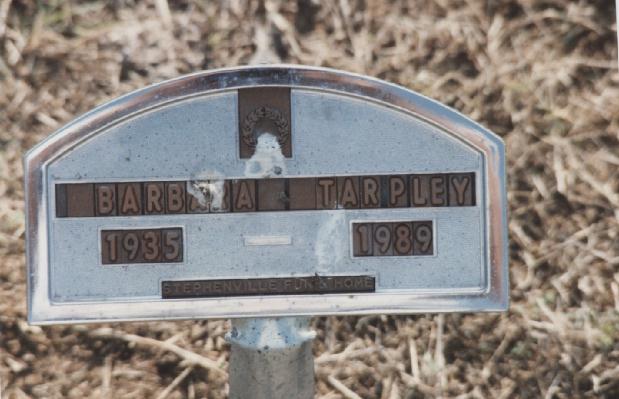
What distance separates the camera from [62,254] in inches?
72.5

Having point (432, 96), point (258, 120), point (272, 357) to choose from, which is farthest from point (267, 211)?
point (432, 96)

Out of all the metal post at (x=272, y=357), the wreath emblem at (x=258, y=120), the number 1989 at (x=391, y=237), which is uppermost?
the wreath emblem at (x=258, y=120)

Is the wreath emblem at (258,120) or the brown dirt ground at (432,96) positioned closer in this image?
the wreath emblem at (258,120)

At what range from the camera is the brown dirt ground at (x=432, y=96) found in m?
2.67

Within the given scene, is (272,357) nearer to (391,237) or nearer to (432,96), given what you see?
(391,237)

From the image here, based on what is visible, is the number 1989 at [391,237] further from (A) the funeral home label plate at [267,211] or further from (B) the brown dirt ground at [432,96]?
(B) the brown dirt ground at [432,96]

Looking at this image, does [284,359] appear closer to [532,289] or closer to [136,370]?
[136,370]

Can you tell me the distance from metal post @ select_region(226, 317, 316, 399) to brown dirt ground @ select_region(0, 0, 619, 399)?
0.73m

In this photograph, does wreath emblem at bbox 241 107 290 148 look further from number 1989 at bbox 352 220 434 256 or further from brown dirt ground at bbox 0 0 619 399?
brown dirt ground at bbox 0 0 619 399

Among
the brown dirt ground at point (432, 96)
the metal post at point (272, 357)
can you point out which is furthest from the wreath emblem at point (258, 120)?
→ the brown dirt ground at point (432, 96)

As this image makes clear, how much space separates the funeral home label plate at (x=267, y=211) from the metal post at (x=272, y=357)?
7cm

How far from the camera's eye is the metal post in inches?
74.5

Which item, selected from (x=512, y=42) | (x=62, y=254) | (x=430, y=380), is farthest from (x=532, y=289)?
(x=62, y=254)

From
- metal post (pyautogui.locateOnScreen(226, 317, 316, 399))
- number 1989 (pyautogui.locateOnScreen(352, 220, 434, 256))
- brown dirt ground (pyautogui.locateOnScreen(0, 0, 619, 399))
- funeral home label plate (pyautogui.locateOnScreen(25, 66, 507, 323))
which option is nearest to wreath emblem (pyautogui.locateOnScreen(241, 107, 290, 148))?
funeral home label plate (pyautogui.locateOnScreen(25, 66, 507, 323))
